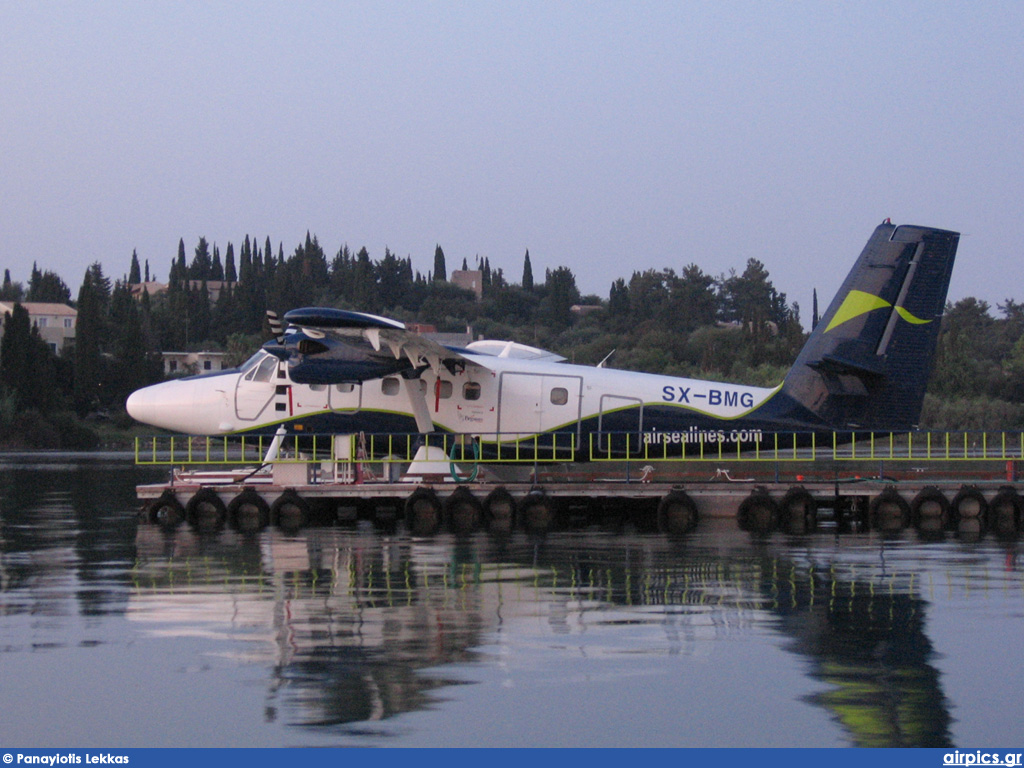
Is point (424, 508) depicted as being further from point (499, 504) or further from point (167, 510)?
point (167, 510)

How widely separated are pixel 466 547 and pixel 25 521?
9277mm

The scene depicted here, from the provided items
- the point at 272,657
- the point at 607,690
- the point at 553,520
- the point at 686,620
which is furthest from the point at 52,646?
the point at 553,520

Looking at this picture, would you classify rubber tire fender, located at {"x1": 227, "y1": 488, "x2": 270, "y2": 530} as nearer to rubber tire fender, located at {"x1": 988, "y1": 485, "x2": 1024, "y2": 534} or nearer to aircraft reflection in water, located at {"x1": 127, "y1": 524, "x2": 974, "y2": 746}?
aircraft reflection in water, located at {"x1": 127, "y1": 524, "x2": 974, "y2": 746}

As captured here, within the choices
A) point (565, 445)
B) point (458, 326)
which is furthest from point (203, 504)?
point (458, 326)

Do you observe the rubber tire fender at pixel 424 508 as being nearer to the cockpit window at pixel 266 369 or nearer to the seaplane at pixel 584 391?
the seaplane at pixel 584 391

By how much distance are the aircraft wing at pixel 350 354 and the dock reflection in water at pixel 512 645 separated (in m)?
5.01

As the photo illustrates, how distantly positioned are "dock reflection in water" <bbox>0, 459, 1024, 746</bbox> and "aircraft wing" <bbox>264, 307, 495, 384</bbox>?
5015 mm

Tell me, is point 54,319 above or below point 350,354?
above

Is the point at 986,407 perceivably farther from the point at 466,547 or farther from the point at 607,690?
the point at 607,690

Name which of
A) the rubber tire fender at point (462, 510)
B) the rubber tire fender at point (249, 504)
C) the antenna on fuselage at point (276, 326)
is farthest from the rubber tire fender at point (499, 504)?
the antenna on fuselage at point (276, 326)

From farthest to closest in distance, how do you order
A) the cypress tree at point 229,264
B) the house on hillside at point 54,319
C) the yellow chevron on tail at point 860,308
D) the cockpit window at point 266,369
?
the cypress tree at point 229,264 → the house on hillside at point 54,319 → the cockpit window at point 266,369 → the yellow chevron on tail at point 860,308

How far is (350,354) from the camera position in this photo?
23000 mm

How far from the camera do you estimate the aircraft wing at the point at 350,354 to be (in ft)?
74.1

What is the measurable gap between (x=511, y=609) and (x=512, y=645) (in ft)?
6.00
